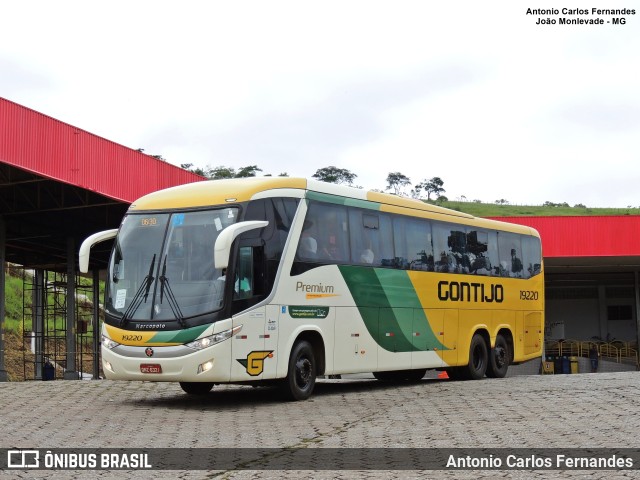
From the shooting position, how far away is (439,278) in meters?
19.9

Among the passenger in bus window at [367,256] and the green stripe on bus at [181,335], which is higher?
the passenger in bus window at [367,256]

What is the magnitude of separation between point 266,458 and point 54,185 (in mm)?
23554

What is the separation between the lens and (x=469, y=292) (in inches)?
826

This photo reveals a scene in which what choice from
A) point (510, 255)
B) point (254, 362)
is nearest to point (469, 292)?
point (510, 255)

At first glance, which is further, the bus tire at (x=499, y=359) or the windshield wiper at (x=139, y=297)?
the bus tire at (x=499, y=359)

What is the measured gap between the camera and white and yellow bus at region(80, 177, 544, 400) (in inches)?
562

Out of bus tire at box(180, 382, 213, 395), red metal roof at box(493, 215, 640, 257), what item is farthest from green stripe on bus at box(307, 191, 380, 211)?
red metal roof at box(493, 215, 640, 257)

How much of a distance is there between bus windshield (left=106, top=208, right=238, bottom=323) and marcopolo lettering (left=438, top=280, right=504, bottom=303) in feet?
Result: 21.7

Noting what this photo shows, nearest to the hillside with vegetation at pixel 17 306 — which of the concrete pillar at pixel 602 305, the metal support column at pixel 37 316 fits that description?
the metal support column at pixel 37 316

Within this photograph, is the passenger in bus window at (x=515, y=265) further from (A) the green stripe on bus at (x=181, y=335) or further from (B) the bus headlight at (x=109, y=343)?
(B) the bus headlight at (x=109, y=343)

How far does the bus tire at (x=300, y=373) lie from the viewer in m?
15.4

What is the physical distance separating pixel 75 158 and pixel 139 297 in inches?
545

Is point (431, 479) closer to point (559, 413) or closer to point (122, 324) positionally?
point (559, 413)

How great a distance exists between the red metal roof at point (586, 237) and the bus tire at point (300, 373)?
27.8 m
